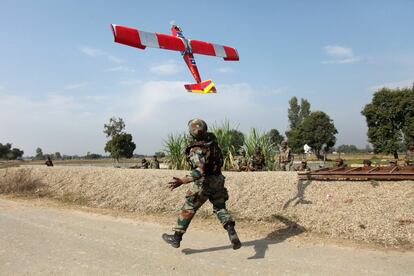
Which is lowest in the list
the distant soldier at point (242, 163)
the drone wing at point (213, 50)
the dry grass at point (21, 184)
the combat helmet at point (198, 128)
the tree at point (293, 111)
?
the dry grass at point (21, 184)

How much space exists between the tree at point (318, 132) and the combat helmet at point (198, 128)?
232ft

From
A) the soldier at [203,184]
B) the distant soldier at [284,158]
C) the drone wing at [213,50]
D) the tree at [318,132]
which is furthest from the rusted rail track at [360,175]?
the tree at [318,132]

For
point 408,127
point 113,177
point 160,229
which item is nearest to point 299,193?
point 160,229

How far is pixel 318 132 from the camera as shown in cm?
7419

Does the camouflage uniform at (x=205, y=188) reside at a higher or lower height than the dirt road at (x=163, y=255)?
higher

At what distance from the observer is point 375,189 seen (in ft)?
25.0

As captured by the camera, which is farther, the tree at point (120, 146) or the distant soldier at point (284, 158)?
the tree at point (120, 146)

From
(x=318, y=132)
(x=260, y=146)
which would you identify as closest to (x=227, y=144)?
(x=260, y=146)

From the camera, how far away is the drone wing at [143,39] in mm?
12227

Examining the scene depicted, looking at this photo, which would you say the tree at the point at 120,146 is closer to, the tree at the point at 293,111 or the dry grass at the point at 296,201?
the dry grass at the point at 296,201

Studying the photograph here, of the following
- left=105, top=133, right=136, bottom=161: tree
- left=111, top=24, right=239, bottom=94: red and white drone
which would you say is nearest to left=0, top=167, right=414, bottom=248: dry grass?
left=111, top=24, right=239, bottom=94: red and white drone

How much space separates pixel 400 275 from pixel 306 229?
2.38m

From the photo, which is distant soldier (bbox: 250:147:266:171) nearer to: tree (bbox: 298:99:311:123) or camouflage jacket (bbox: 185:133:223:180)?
camouflage jacket (bbox: 185:133:223:180)

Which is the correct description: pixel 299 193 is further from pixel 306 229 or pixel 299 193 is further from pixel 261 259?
pixel 261 259
